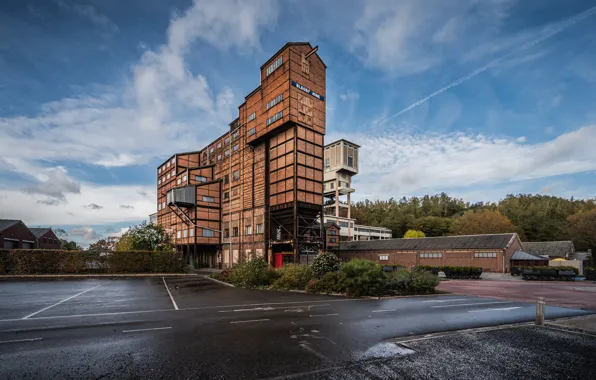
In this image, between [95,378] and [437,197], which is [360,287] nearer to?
[95,378]

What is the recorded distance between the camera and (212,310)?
12281mm

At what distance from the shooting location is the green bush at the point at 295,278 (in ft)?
64.7

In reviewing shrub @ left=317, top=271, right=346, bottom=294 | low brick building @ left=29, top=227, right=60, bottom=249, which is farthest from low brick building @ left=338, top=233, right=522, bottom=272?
low brick building @ left=29, top=227, right=60, bottom=249

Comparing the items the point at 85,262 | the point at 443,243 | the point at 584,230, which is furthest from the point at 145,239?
the point at 584,230

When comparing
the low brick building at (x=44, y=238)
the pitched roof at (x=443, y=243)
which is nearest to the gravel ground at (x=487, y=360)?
the pitched roof at (x=443, y=243)

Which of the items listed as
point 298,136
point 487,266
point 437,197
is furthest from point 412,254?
point 437,197

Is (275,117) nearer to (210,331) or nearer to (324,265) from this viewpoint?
(324,265)

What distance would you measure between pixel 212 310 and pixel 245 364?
6.60 meters

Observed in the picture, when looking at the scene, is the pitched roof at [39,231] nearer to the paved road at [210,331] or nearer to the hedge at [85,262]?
the hedge at [85,262]

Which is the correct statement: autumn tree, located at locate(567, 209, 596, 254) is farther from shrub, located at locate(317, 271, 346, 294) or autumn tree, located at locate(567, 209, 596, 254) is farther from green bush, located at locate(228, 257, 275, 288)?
green bush, located at locate(228, 257, 275, 288)

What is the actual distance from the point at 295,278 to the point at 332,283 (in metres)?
2.89

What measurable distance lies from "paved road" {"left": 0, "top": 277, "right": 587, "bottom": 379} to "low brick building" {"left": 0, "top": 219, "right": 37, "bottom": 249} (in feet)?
146

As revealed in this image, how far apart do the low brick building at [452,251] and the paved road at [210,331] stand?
3067cm

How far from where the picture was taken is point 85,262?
3034 cm
